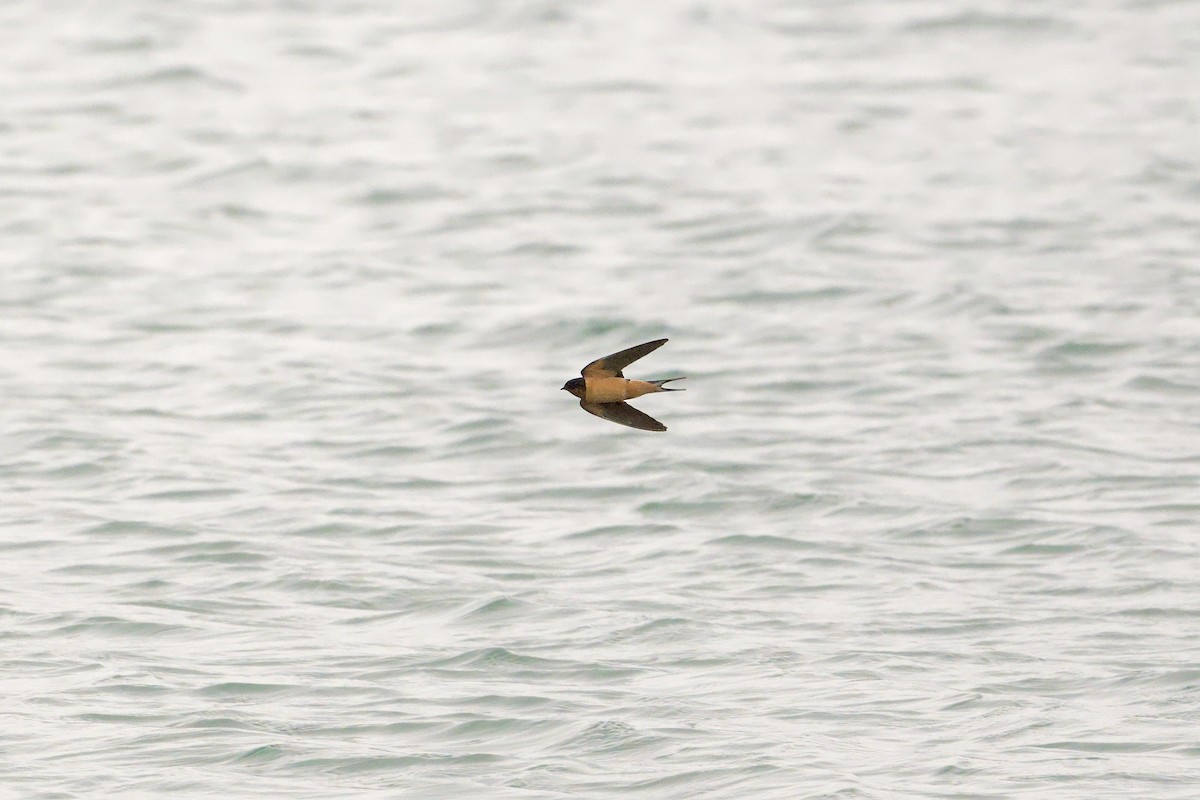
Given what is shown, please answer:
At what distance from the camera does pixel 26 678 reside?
35.2ft

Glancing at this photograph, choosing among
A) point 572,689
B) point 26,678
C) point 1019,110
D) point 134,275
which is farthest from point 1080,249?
point 26,678

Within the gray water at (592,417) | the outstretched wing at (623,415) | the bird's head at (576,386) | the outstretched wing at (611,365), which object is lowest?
the gray water at (592,417)

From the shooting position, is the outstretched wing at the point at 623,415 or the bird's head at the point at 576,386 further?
the bird's head at the point at 576,386

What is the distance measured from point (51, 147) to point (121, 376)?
272 inches

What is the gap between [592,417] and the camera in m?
15.4

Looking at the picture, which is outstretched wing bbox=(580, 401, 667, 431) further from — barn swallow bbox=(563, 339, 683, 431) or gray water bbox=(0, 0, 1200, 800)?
gray water bbox=(0, 0, 1200, 800)

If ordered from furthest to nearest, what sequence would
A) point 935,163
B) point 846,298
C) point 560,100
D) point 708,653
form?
point 560,100 < point 935,163 < point 846,298 < point 708,653

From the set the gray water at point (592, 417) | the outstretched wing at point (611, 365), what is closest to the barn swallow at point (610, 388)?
the outstretched wing at point (611, 365)

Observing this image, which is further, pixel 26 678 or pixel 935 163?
pixel 935 163

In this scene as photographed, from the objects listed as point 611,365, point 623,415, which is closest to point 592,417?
point 611,365

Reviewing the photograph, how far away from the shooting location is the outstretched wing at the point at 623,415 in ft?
21.2

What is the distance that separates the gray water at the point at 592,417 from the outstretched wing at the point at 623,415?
3.23 m

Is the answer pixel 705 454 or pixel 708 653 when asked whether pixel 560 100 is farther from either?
pixel 708 653

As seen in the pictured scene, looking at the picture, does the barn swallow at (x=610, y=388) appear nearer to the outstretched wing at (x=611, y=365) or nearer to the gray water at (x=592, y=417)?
the outstretched wing at (x=611, y=365)
